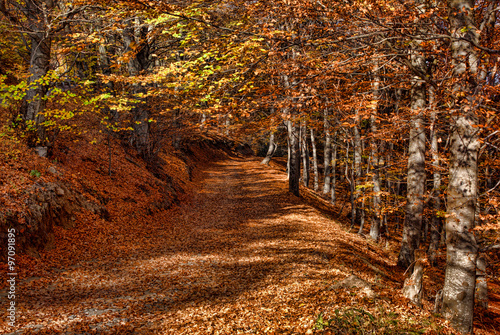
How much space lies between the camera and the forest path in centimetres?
514

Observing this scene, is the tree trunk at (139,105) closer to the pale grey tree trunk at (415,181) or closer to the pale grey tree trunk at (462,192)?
the pale grey tree trunk at (415,181)

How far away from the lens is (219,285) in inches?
281

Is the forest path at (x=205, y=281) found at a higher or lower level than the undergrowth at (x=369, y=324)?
lower

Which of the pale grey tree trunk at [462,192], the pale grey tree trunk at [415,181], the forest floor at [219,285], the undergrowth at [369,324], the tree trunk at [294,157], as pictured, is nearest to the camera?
the undergrowth at [369,324]

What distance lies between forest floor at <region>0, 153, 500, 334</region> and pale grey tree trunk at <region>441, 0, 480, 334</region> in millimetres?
557

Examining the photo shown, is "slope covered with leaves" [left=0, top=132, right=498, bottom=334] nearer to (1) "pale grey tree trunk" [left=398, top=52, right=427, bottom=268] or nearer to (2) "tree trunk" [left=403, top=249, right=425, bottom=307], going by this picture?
(2) "tree trunk" [left=403, top=249, right=425, bottom=307]

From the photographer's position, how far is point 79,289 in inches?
250

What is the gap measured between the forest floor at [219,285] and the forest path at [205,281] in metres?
0.03

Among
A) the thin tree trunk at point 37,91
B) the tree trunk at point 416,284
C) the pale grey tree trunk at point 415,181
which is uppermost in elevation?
the thin tree trunk at point 37,91

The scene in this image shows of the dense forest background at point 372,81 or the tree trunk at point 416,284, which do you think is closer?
the dense forest background at point 372,81

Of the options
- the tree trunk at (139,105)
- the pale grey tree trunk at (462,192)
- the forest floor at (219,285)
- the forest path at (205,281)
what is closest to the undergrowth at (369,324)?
the forest floor at (219,285)

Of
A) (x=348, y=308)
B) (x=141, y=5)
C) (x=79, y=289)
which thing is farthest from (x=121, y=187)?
(x=348, y=308)

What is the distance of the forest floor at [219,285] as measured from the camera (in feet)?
16.2

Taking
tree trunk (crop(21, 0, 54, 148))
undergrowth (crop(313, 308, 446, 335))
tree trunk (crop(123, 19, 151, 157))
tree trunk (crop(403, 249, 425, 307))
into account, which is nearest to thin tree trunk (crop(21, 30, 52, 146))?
tree trunk (crop(21, 0, 54, 148))
